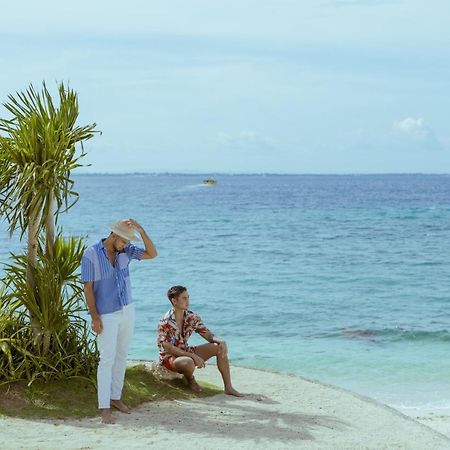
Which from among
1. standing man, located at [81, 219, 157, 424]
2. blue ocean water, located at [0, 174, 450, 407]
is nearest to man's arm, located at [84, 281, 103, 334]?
standing man, located at [81, 219, 157, 424]

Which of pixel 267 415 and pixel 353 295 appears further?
pixel 353 295

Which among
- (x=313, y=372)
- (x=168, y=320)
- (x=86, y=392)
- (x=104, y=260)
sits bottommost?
(x=313, y=372)

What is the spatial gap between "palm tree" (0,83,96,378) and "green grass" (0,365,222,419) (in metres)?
0.39

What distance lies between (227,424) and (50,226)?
231 cm

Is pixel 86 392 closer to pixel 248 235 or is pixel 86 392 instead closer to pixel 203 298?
pixel 203 298

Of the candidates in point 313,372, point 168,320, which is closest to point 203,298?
point 313,372

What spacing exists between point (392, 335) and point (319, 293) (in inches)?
223

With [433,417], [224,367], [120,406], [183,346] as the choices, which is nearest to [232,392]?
[224,367]

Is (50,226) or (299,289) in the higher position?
(50,226)

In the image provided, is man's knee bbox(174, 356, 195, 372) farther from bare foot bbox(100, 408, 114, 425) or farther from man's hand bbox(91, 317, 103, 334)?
man's hand bbox(91, 317, 103, 334)

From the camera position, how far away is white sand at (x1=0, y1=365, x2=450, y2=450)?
6.91 meters

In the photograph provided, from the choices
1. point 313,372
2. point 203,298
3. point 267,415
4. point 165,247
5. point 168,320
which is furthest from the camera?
point 165,247

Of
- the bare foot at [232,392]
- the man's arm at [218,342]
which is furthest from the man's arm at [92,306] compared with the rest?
the bare foot at [232,392]

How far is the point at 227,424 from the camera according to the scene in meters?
7.50
